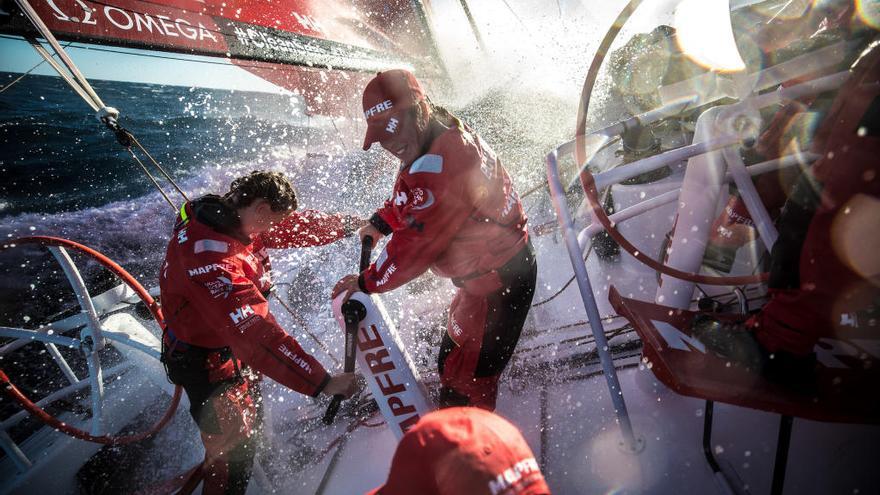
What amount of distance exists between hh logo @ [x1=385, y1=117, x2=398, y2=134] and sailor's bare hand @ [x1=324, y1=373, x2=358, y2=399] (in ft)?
4.09

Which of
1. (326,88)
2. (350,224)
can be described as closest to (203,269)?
(350,224)

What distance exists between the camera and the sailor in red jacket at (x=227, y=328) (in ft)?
5.92

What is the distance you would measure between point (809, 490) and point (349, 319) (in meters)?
2.10

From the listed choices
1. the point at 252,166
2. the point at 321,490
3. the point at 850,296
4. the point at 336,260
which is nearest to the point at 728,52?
the point at 850,296

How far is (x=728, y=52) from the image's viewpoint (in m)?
1.44

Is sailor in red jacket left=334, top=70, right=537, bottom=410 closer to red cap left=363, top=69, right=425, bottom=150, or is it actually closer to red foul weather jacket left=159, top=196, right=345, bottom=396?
red cap left=363, top=69, right=425, bottom=150

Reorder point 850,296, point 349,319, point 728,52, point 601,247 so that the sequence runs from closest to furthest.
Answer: point 850,296
point 728,52
point 349,319
point 601,247

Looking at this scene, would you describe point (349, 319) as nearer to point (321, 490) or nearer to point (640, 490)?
point (321, 490)

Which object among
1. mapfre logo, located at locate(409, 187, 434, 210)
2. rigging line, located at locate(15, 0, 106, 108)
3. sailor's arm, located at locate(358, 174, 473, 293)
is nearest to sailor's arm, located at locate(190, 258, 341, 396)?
sailor's arm, located at locate(358, 174, 473, 293)

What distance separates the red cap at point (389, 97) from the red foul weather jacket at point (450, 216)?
0.75 feet

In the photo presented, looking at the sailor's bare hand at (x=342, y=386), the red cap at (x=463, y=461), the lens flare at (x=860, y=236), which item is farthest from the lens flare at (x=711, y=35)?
the sailor's bare hand at (x=342, y=386)

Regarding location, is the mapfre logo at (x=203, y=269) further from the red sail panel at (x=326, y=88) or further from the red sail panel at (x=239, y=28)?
the red sail panel at (x=326, y=88)

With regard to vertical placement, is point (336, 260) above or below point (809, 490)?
above

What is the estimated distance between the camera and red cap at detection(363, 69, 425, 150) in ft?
5.48
